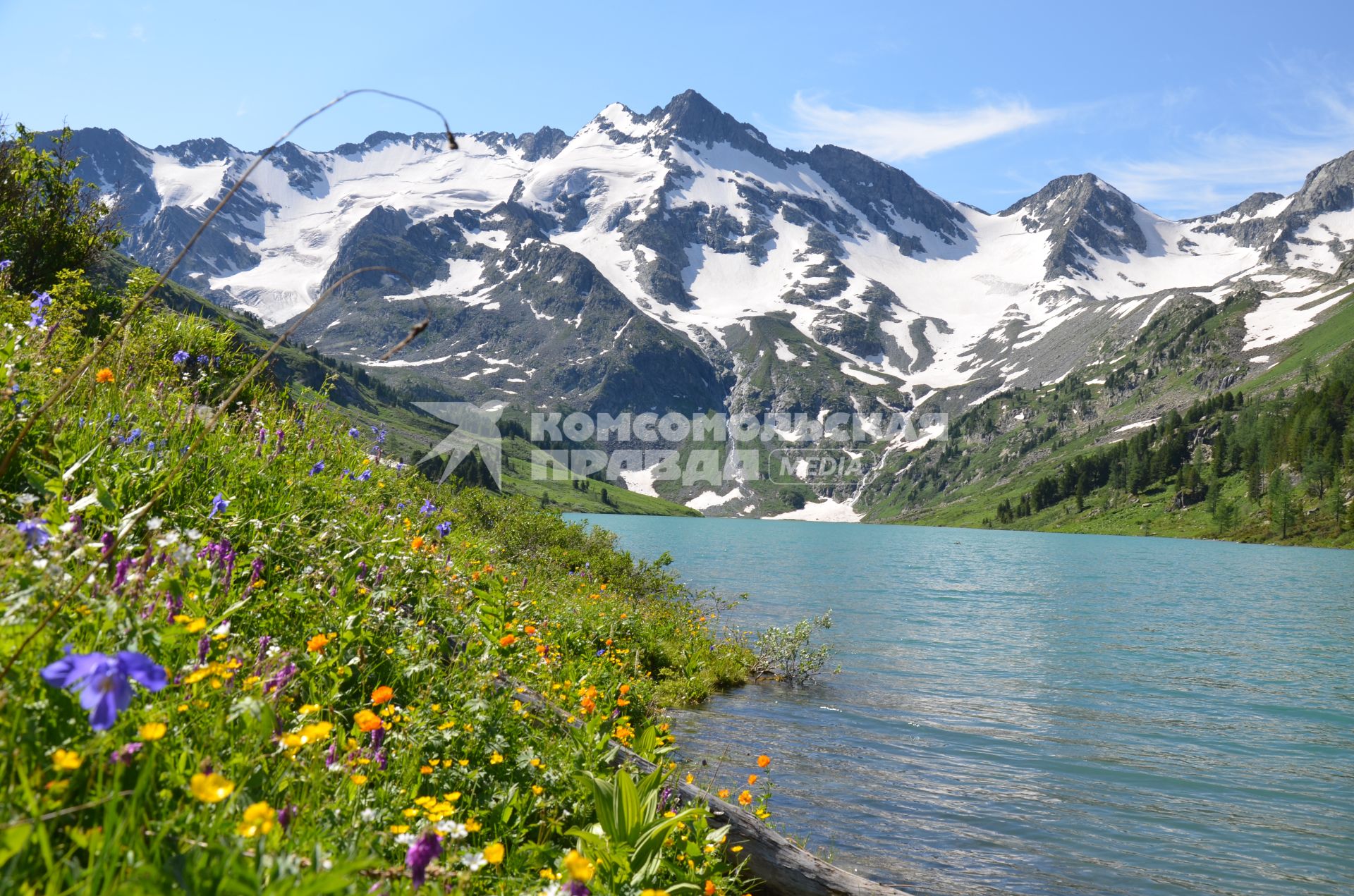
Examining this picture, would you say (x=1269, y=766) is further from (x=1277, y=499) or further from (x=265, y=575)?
(x=1277, y=499)

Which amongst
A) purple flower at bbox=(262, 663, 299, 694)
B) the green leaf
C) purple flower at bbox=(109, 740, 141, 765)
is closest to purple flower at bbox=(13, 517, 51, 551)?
purple flower at bbox=(109, 740, 141, 765)

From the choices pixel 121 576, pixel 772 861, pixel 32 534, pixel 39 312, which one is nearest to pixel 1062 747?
pixel 772 861

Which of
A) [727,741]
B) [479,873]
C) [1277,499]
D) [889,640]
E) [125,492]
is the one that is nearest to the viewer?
[479,873]

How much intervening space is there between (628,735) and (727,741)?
852 centimetres

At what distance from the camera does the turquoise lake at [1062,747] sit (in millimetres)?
11562

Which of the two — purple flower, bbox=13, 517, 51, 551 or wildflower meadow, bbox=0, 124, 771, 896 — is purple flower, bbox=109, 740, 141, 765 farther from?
purple flower, bbox=13, 517, 51, 551

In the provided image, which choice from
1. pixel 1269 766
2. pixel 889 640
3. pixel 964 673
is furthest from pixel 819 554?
pixel 1269 766

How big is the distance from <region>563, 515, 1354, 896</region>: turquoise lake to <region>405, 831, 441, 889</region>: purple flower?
9.37 metres

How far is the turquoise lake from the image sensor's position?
455 inches

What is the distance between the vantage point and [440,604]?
822 cm

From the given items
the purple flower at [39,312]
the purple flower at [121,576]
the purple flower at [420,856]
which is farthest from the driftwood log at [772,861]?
the purple flower at [39,312]

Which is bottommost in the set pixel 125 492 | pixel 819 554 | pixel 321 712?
pixel 819 554

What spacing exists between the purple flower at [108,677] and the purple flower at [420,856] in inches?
47.9

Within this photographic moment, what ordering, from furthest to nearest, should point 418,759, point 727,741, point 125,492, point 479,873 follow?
point 727,741 < point 125,492 < point 418,759 < point 479,873
